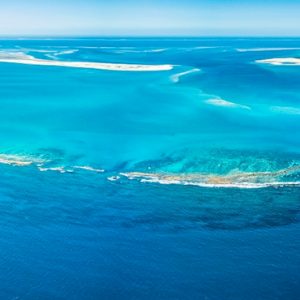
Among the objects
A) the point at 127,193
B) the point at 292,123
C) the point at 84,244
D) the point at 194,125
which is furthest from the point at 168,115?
the point at 84,244

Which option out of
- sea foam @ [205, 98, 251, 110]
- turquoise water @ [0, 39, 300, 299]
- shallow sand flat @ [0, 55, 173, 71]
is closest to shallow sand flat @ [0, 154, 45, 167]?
turquoise water @ [0, 39, 300, 299]

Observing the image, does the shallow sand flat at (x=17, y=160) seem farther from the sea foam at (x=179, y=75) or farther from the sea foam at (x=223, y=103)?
the sea foam at (x=179, y=75)

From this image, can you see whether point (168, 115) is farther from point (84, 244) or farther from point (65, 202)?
point (84, 244)

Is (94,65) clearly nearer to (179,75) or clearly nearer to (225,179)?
(179,75)

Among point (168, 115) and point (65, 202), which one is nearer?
point (65, 202)

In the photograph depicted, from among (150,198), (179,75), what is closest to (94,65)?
(179,75)

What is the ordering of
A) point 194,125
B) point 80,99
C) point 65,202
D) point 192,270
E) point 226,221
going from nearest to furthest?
→ point 192,270 → point 226,221 → point 65,202 → point 194,125 → point 80,99

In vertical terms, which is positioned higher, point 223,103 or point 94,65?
point 94,65

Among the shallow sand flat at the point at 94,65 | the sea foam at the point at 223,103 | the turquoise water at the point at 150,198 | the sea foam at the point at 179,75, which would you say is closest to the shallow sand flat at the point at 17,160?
the turquoise water at the point at 150,198
